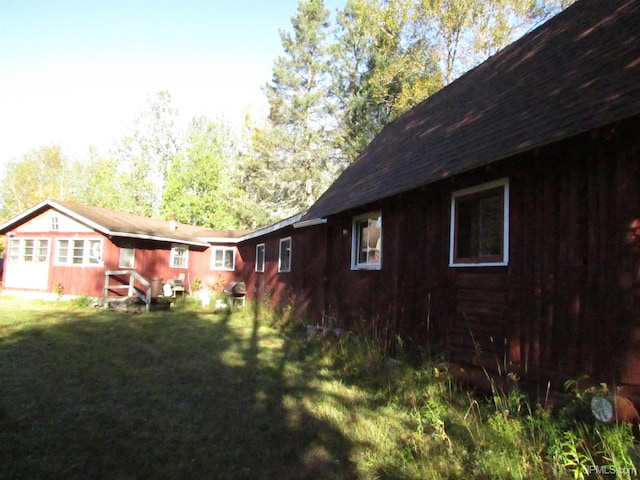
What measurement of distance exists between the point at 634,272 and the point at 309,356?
5425mm

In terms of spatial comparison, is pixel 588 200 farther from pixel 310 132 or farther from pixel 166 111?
pixel 166 111

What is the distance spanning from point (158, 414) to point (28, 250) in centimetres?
1761

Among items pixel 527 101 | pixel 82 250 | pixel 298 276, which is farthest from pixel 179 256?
pixel 527 101

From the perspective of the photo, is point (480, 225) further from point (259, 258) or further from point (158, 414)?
point (259, 258)

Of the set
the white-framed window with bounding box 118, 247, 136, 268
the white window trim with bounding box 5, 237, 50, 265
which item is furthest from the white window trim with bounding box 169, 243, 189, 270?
the white window trim with bounding box 5, 237, 50, 265

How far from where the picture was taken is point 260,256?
59.1ft

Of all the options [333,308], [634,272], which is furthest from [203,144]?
[634,272]

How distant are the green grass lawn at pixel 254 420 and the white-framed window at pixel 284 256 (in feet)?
21.0

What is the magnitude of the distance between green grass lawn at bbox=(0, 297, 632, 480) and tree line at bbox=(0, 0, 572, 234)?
59.4 ft

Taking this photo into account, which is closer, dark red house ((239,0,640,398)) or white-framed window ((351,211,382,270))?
dark red house ((239,0,640,398))

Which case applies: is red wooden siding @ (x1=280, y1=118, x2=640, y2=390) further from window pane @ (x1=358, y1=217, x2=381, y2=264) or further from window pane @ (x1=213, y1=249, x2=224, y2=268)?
window pane @ (x1=213, y1=249, x2=224, y2=268)

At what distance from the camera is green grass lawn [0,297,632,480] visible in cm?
344

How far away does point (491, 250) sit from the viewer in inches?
215

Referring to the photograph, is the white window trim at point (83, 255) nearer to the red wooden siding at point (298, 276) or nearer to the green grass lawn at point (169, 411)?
the red wooden siding at point (298, 276)
